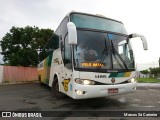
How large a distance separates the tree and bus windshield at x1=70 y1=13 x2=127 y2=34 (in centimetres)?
2448

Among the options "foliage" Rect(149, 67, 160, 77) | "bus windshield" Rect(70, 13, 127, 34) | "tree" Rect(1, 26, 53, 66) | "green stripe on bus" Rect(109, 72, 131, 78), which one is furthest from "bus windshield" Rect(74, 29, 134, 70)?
"foliage" Rect(149, 67, 160, 77)

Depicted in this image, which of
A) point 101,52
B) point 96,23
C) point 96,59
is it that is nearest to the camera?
point 96,59

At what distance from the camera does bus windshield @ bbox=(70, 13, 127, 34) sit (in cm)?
786

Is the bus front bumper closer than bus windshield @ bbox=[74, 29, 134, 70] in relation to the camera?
Yes

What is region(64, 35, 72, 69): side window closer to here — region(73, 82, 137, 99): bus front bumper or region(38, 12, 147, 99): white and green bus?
region(38, 12, 147, 99): white and green bus

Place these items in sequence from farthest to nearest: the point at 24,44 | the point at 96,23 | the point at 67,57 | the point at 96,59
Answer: the point at 24,44
the point at 96,23
the point at 67,57
the point at 96,59

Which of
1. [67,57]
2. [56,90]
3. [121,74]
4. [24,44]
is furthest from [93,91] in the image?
[24,44]

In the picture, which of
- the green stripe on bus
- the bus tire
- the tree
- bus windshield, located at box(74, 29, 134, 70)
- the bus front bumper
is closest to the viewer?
the bus front bumper

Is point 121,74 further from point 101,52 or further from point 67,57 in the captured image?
point 67,57

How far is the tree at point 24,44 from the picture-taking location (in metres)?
31.7

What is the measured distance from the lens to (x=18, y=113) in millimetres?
6723

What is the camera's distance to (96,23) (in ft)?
26.7

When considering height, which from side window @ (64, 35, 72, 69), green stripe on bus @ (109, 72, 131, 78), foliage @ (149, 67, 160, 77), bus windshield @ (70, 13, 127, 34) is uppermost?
bus windshield @ (70, 13, 127, 34)

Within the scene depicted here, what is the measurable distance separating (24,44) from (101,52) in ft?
94.1
